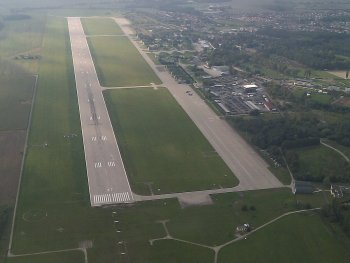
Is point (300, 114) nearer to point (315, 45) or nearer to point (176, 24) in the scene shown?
point (315, 45)

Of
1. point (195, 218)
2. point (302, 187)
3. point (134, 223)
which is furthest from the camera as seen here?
point (302, 187)

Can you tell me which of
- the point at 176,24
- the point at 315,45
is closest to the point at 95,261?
the point at 315,45

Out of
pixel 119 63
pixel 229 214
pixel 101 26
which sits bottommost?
pixel 101 26

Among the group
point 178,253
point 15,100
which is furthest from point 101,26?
point 178,253

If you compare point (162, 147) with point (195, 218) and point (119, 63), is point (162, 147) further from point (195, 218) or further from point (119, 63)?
point (119, 63)

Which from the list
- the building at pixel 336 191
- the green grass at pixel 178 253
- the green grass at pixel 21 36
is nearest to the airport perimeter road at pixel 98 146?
the green grass at pixel 178 253

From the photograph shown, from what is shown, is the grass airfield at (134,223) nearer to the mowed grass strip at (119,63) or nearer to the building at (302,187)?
the building at (302,187)
